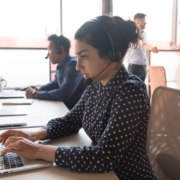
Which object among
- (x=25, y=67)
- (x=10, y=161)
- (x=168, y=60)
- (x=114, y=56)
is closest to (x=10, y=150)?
(x=10, y=161)

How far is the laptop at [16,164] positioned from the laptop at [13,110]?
28.6 inches

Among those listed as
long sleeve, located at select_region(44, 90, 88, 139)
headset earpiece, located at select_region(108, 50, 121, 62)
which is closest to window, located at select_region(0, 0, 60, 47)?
long sleeve, located at select_region(44, 90, 88, 139)

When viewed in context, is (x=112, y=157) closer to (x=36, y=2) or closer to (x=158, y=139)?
(x=158, y=139)

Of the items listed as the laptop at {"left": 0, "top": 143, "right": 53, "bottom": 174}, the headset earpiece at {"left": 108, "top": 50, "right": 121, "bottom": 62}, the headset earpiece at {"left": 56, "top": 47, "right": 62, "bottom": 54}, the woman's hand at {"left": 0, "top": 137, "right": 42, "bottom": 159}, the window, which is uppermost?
the window

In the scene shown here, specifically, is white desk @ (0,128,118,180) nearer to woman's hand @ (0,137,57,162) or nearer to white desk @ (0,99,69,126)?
woman's hand @ (0,137,57,162)

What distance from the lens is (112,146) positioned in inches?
33.0

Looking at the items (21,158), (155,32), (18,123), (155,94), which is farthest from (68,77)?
(155,32)

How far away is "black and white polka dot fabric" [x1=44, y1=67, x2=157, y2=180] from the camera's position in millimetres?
832

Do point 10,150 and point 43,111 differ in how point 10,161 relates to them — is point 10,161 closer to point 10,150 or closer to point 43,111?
point 10,150

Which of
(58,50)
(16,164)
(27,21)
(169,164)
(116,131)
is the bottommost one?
(169,164)

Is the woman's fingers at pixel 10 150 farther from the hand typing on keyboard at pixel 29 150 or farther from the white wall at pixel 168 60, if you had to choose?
the white wall at pixel 168 60

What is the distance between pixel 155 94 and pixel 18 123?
0.68 metres

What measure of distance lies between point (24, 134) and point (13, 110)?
2.21 ft

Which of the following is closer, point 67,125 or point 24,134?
point 24,134
